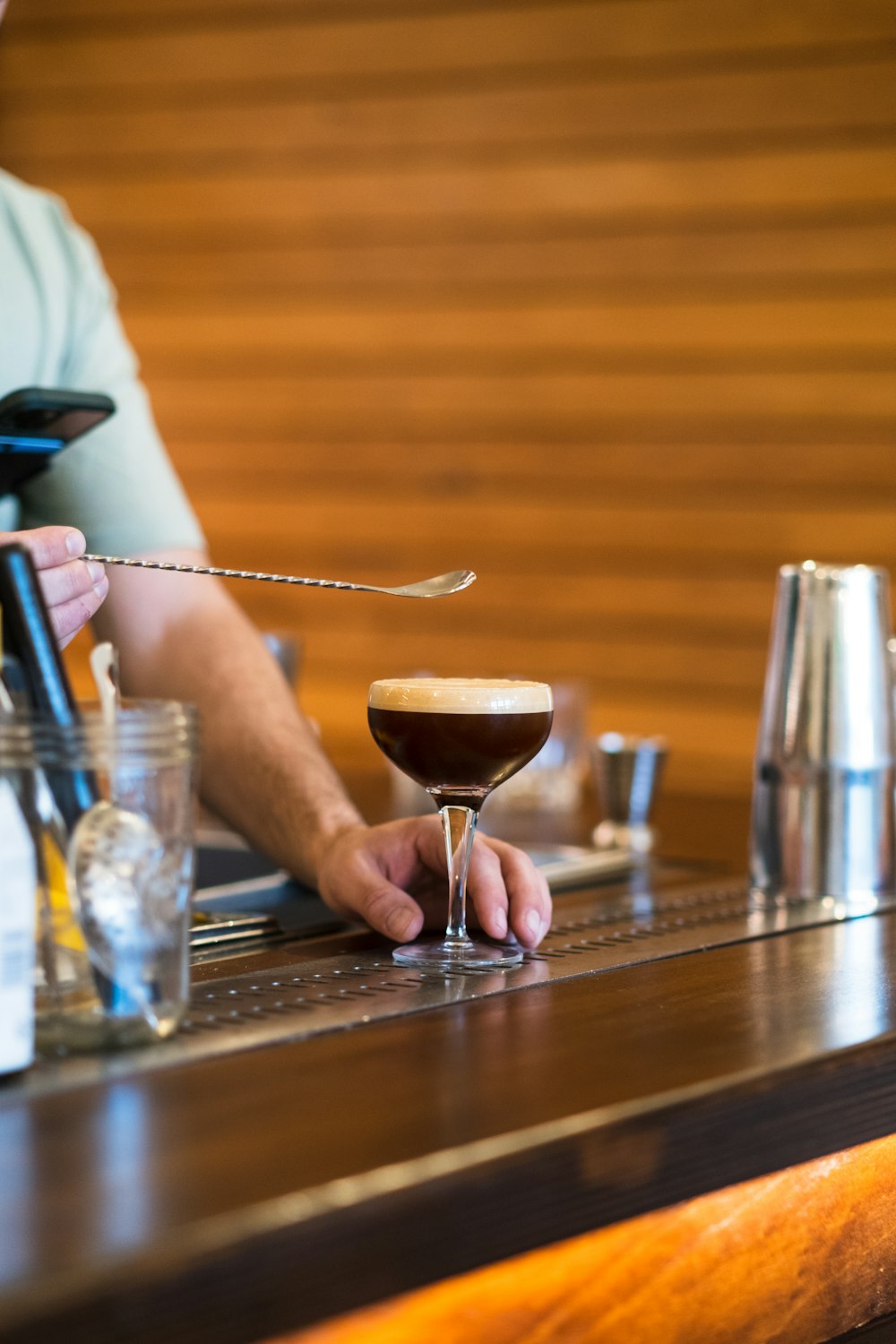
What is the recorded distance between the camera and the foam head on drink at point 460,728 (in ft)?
3.51

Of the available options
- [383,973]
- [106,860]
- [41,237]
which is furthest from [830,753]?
[41,237]

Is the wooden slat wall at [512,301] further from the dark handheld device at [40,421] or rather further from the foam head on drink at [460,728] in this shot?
the foam head on drink at [460,728]

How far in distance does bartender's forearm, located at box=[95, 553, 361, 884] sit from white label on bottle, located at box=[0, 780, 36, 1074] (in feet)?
1.82

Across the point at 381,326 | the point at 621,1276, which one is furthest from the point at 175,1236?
the point at 381,326

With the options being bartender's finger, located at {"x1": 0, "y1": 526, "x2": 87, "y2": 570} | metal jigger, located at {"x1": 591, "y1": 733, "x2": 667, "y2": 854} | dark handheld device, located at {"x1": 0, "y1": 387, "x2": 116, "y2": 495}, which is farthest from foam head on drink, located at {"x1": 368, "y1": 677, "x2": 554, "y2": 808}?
metal jigger, located at {"x1": 591, "y1": 733, "x2": 667, "y2": 854}

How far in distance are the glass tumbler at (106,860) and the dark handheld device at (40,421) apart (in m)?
0.45

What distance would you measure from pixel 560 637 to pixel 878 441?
97cm

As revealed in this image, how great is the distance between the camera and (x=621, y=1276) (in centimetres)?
85

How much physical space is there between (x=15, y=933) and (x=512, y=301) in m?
3.79

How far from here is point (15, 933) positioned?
2.60 ft

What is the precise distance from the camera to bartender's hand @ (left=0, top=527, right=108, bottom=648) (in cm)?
97

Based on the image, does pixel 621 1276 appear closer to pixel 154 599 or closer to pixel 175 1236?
pixel 175 1236

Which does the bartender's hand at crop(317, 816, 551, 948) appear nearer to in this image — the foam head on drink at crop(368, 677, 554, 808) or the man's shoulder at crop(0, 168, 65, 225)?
the foam head on drink at crop(368, 677, 554, 808)

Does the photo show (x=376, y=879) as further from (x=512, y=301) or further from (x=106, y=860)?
(x=512, y=301)
